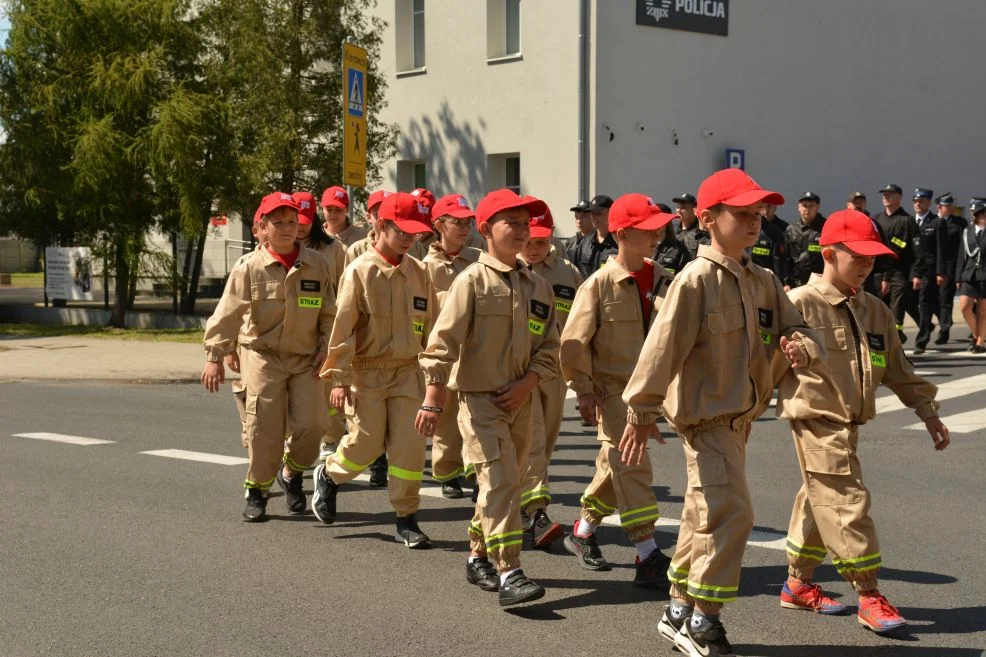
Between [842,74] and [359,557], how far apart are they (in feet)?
77.4

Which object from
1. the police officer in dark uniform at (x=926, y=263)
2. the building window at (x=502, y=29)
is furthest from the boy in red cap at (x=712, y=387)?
the building window at (x=502, y=29)

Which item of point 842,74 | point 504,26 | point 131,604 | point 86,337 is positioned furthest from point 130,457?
point 842,74

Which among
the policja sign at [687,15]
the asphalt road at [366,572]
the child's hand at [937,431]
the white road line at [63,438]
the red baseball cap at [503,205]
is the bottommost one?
the asphalt road at [366,572]

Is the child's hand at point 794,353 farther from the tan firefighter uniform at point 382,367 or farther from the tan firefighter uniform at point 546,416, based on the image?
the tan firefighter uniform at point 382,367

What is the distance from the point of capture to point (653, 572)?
6340 millimetres

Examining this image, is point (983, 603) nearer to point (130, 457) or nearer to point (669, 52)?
point (130, 457)

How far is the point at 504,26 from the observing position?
2597 centimetres

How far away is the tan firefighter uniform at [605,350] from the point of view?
6.67 metres

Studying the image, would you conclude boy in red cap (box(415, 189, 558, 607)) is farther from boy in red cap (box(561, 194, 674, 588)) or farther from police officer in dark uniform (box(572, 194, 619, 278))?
Result: police officer in dark uniform (box(572, 194, 619, 278))

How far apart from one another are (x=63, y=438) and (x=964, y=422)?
316 inches

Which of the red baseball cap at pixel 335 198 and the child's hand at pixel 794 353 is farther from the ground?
the red baseball cap at pixel 335 198

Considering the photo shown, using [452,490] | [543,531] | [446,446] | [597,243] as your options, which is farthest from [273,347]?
[597,243]

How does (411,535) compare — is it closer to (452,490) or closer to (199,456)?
(452,490)

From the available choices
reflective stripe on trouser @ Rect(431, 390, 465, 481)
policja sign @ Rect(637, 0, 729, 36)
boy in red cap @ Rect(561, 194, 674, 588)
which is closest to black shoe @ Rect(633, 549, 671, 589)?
boy in red cap @ Rect(561, 194, 674, 588)
